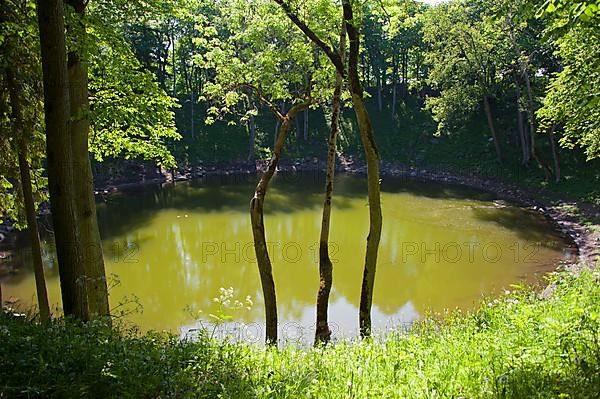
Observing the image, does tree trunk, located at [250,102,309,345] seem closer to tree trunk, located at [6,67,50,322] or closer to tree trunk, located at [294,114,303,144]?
tree trunk, located at [6,67,50,322]

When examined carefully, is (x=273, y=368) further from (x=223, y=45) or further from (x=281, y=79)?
(x=223, y=45)

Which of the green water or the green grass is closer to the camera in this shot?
the green grass

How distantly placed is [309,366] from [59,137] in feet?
8.91

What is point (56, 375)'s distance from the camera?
3.07m

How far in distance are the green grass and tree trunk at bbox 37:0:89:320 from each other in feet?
1.93

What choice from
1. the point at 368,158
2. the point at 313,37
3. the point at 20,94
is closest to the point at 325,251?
the point at 368,158

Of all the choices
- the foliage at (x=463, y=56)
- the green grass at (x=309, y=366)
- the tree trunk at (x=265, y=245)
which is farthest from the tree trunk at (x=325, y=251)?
the foliage at (x=463, y=56)

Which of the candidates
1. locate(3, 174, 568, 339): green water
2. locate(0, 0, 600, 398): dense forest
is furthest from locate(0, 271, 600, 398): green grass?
locate(3, 174, 568, 339): green water

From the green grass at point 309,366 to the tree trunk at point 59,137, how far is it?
1.93 feet

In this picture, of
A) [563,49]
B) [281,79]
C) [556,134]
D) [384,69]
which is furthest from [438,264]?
[384,69]

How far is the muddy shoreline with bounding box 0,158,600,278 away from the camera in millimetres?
15222

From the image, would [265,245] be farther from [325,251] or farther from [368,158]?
[368,158]

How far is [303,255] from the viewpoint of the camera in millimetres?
14219

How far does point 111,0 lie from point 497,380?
20.6 ft
